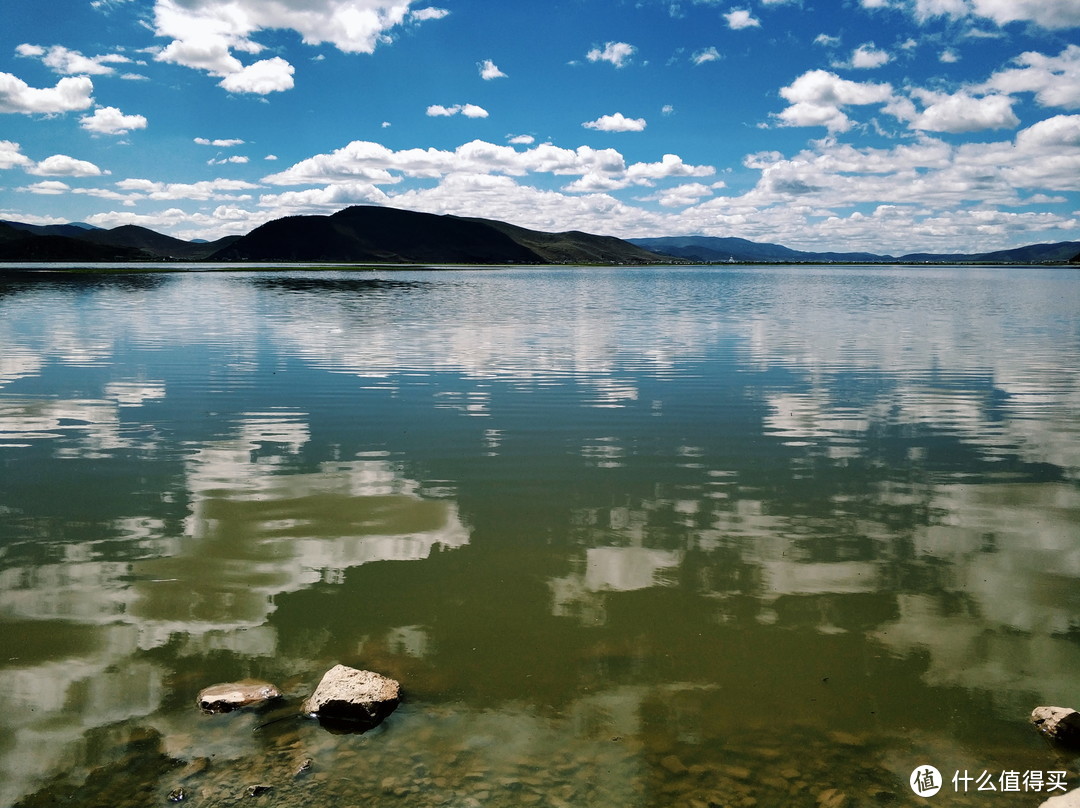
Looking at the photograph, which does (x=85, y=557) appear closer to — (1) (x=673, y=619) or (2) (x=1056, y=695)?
(1) (x=673, y=619)

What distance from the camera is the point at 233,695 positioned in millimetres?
8281

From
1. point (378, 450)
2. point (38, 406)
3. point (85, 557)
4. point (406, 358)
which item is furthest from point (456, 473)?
point (406, 358)

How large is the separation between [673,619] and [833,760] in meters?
3.04

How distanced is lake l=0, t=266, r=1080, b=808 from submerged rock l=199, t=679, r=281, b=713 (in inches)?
8.8

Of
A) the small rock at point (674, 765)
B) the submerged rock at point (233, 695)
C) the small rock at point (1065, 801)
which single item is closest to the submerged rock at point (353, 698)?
the submerged rock at point (233, 695)

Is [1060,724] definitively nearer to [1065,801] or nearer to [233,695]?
[1065,801]

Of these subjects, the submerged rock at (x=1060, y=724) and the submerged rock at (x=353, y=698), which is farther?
the submerged rock at (x=353, y=698)

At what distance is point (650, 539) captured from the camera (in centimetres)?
1301
